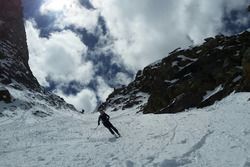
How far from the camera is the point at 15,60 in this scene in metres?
105

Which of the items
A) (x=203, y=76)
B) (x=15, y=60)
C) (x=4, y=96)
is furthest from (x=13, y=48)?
(x=203, y=76)

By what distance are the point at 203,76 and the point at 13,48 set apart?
75.5 m

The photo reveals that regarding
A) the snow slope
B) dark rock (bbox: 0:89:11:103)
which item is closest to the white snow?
the snow slope

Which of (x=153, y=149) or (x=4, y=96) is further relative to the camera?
(x=4, y=96)

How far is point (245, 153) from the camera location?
44.1 ft

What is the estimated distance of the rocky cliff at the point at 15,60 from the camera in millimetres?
81850

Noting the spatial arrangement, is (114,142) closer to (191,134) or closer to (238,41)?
(191,134)

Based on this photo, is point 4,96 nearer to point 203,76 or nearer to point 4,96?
point 4,96

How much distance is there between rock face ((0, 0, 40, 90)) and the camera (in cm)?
9206

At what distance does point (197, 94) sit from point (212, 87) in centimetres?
368

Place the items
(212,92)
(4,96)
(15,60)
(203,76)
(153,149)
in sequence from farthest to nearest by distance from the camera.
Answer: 1. (15,60)
2. (4,96)
3. (203,76)
4. (212,92)
5. (153,149)

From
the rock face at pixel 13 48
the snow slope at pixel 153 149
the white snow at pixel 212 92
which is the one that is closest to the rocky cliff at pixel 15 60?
the rock face at pixel 13 48

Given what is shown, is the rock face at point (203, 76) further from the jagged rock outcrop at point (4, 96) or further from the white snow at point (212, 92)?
the jagged rock outcrop at point (4, 96)

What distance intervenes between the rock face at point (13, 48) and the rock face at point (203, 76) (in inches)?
1402
